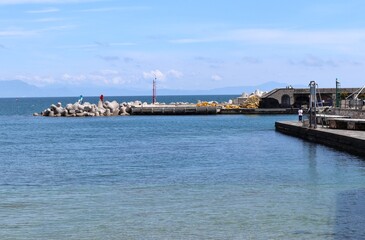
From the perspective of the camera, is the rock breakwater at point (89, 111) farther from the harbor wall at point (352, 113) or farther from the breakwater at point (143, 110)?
the harbor wall at point (352, 113)

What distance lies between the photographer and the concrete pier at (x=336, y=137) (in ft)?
123

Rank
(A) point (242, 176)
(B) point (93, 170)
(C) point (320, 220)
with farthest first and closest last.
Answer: (B) point (93, 170) → (A) point (242, 176) → (C) point (320, 220)

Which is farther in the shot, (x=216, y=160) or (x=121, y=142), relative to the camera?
(x=121, y=142)

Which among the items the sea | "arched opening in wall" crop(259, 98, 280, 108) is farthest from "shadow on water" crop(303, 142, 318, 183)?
"arched opening in wall" crop(259, 98, 280, 108)

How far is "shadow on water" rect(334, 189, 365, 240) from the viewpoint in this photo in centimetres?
1738

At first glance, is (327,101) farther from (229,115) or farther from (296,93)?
(229,115)

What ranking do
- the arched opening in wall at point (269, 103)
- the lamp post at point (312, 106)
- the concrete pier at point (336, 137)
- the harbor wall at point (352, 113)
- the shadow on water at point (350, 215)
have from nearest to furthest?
the shadow on water at point (350, 215)
the concrete pier at point (336, 137)
the harbor wall at point (352, 113)
the lamp post at point (312, 106)
the arched opening in wall at point (269, 103)

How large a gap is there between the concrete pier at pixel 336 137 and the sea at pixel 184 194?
0.76 m

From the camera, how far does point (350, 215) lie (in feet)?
64.1

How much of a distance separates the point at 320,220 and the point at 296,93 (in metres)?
92.2

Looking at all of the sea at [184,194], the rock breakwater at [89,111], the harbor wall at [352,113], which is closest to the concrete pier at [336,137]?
the sea at [184,194]

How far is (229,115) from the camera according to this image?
107688 mm

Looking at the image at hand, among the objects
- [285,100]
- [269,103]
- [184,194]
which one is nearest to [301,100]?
[285,100]

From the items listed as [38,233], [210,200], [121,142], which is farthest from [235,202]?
[121,142]
